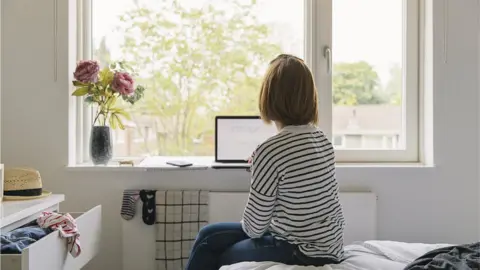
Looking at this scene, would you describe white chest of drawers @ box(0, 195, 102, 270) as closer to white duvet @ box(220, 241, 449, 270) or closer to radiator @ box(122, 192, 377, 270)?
radiator @ box(122, 192, 377, 270)

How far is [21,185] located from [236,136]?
0.95 m

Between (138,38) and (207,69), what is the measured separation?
381 millimetres

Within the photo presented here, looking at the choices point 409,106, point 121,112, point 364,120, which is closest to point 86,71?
point 121,112

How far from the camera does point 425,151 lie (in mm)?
2395

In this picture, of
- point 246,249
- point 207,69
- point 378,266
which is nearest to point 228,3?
point 207,69

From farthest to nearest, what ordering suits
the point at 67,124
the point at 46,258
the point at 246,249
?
the point at 67,124 → the point at 246,249 → the point at 46,258

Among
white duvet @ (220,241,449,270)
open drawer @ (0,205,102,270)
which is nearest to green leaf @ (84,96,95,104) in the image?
open drawer @ (0,205,102,270)

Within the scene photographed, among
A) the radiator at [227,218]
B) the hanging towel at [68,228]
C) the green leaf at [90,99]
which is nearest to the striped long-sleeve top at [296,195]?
the hanging towel at [68,228]

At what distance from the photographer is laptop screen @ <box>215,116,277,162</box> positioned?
91.0 inches

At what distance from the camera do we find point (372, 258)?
5.04 feet

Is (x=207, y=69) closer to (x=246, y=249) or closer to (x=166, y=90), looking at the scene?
(x=166, y=90)

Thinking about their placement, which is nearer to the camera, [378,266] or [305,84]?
[378,266]

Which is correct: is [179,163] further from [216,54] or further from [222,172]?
[216,54]

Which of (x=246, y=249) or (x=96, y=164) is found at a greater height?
(x=96, y=164)
